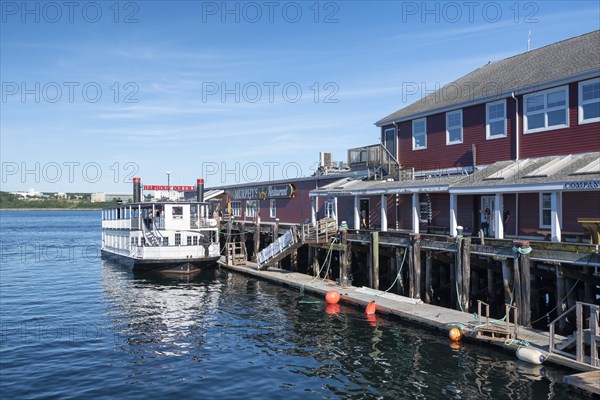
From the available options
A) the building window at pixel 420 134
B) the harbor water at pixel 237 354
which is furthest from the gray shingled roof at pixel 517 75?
the harbor water at pixel 237 354

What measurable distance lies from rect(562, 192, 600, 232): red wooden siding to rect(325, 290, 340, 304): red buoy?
10.4 m

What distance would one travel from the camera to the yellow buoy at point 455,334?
1845 cm

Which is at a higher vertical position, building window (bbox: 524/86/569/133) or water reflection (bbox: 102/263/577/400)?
building window (bbox: 524/86/569/133)

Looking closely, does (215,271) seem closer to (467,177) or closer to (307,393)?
(467,177)

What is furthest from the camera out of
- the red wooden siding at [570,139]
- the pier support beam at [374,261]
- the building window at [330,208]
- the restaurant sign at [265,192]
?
the restaurant sign at [265,192]

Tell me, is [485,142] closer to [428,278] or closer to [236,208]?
[428,278]

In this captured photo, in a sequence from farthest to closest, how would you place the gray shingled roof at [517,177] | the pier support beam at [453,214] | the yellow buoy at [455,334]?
the pier support beam at [453,214]
the gray shingled roof at [517,177]
the yellow buoy at [455,334]

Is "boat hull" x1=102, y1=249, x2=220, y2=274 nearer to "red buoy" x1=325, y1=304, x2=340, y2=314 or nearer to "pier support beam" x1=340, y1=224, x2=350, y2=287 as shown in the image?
"pier support beam" x1=340, y1=224, x2=350, y2=287

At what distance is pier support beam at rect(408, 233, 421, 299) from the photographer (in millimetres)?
23734

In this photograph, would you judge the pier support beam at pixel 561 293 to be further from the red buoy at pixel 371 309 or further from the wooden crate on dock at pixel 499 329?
the red buoy at pixel 371 309

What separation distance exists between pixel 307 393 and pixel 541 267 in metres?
9.60

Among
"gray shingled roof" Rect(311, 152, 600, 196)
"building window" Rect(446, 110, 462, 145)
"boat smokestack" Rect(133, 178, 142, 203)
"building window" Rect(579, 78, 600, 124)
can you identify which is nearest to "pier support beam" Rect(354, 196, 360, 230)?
"gray shingled roof" Rect(311, 152, 600, 196)

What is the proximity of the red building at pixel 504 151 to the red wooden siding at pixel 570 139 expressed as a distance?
41 mm

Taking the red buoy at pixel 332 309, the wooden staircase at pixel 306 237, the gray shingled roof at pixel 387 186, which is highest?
the gray shingled roof at pixel 387 186
